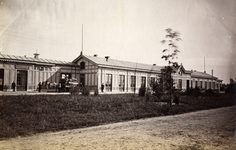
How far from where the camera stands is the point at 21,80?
17781 millimetres

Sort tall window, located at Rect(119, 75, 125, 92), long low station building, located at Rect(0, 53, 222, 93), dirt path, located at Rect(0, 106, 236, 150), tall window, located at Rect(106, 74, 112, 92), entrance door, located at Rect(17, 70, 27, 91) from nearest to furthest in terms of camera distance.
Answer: dirt path, located at Rect(0, 106, 236, 150)
long low station building, located at Rect(0, 53, 222, 93)
entrance door, located at Rect(17, 70, 27, 91)
tall window, located at Rect(106, 74, 112, 92)
tall window, located at Rect(119, 75, 125, 92)

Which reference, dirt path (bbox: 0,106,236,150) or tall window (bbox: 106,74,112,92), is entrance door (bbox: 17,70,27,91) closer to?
tall window (bbox: 106,74,112,92)

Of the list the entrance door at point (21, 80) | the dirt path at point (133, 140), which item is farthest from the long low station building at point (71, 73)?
the dirt path at point (133, 140)

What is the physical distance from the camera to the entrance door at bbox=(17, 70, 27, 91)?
17.6 m

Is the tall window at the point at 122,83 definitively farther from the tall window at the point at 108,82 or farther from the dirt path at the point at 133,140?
the dirt path at the point at 133,140

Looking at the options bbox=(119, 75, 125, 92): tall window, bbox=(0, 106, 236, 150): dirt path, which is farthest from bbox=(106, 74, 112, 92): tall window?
bbox=(0, 106, 236, 150): dirt path

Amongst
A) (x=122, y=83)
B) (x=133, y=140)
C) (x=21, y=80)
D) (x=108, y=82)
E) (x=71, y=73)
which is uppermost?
(x=71, y=73)

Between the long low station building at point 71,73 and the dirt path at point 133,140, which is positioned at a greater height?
the long low station building at point 71,73

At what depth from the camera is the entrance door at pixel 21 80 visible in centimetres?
1758

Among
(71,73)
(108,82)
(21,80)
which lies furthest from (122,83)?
Answer: (21,80)

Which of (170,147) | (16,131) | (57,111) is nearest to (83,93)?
(57,111)

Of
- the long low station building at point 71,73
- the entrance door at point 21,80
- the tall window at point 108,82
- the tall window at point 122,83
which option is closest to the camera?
the long low station building at point 71,73

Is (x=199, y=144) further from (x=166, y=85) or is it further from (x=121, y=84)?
(x=121, y=84)

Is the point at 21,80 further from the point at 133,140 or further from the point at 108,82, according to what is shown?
the point at 133,140
